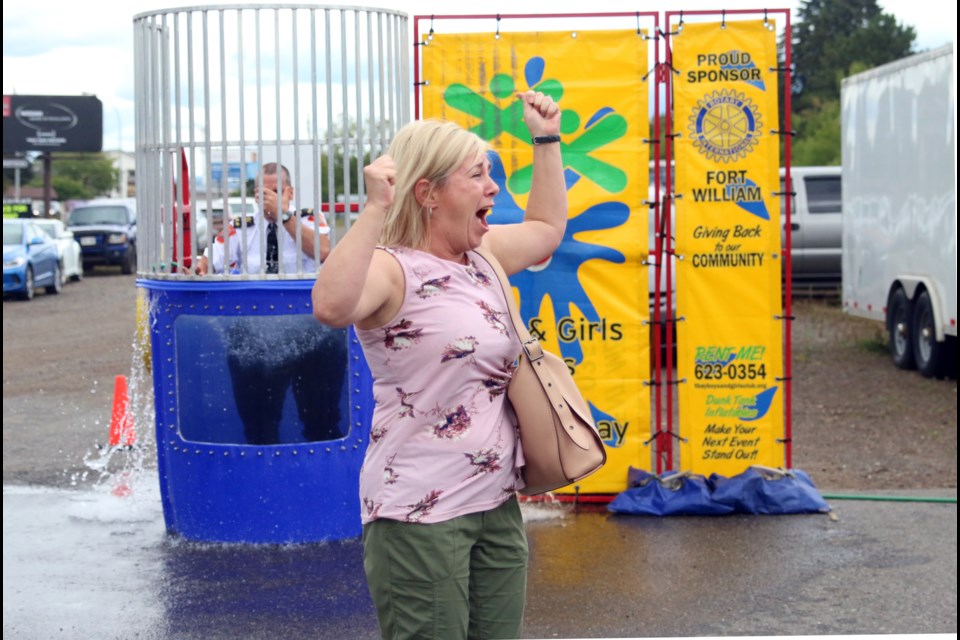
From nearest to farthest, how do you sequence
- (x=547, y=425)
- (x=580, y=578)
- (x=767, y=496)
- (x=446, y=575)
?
(x=446, y=575) → (x=547, y=425) → (x=580, y=578) → (x=767, y=496)

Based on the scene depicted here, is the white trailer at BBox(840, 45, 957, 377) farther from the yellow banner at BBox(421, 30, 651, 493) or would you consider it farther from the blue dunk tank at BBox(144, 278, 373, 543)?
the blue dunk tank at BBox(144, 278, 373, 543)

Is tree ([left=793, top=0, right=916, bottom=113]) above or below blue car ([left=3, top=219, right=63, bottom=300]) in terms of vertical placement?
above

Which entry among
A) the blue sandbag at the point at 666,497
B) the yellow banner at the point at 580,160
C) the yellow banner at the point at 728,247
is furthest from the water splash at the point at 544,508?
the yellow banner at the point at 728,247

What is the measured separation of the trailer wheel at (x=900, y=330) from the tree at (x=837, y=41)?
2335 inches

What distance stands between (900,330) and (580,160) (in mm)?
7110

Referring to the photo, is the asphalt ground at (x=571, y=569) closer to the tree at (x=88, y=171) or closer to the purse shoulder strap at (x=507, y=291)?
the purse shoulder strap at (x=507, y=291)

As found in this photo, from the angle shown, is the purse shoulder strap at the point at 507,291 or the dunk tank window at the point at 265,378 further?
the dunk tank window at the point at 265,378

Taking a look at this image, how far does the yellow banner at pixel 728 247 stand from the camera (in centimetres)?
730

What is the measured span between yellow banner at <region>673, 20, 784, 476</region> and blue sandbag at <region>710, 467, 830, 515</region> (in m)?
0.18

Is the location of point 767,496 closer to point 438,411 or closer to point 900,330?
point 438,411

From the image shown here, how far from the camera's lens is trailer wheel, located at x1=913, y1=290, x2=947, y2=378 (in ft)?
41.0

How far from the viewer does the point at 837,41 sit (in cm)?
8081

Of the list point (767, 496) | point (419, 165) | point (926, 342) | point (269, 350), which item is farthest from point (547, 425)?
point (926, 342)

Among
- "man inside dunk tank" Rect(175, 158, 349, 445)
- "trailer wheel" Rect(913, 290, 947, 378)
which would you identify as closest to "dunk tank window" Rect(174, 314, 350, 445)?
"man inside dunk tank" Rect(175, 158, 349, 445)
